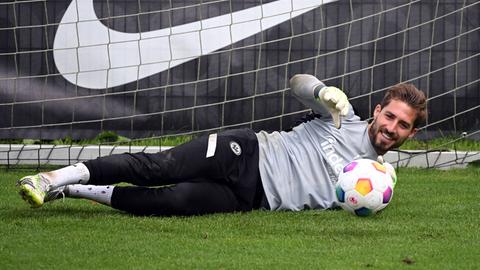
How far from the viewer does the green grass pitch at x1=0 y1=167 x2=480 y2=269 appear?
519 centimetres

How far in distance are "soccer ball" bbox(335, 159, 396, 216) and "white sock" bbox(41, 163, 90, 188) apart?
141cm

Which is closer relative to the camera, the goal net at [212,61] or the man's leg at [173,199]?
the man's leg at [173,199]

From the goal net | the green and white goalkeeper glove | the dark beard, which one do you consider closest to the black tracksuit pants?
the green and white goalkeeper glove

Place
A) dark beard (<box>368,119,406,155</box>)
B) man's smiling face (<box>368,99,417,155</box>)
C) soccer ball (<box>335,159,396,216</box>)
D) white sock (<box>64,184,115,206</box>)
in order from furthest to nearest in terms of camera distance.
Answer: dark beard (<box>368,119,406,155</box>), man's smiling face (<box>368,99,417,155</box>), white sock (<box>64,184,115,206</box>), soccer ball (<box>335,159,396,216</box>)

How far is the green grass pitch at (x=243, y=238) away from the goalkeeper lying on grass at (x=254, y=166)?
0.37 ft

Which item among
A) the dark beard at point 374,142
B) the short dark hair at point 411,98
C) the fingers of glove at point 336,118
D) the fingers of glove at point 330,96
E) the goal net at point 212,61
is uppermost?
the fingers of glove at point 330,96

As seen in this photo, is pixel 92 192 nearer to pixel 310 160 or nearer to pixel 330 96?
pixel 310 160

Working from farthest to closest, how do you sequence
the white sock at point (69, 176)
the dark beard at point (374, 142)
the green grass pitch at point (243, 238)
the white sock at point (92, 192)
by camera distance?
the dark beard at point (374, 142), the white sock at point (92, 192), the white sock at point (69, 176), the green grass pitch at point (243, 238)

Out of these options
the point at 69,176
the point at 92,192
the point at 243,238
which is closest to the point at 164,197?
the point at 92,192

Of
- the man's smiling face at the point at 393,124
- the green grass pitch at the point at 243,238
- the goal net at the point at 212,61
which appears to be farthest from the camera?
the goal net at the point at 212,61

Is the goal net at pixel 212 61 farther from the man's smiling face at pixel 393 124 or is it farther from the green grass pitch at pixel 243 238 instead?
the man's smiling face at pixel 393 124

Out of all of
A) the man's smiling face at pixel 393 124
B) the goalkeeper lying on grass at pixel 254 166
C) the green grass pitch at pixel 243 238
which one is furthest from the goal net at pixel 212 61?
the man's smiling face at pixel 393 124

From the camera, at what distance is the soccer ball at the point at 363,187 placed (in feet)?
21.4

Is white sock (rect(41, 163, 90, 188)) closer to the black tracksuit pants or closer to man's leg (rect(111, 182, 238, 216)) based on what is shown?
the black tracksuit pants
